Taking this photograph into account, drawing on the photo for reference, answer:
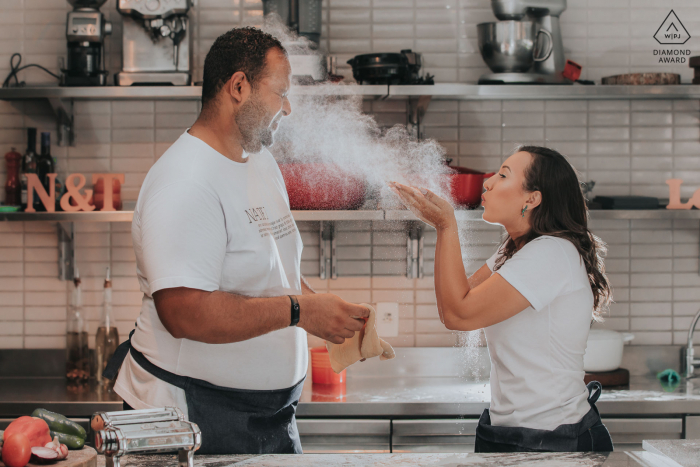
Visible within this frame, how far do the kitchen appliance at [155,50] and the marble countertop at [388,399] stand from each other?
134 centimetres

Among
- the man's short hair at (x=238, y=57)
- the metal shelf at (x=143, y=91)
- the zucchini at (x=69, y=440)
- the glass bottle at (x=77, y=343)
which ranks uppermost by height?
the metal shelf at (x=143, y=91)

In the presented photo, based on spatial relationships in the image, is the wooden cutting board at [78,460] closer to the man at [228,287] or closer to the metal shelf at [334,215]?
the man at [228,287]

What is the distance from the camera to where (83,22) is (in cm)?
276

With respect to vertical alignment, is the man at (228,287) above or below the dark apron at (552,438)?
above

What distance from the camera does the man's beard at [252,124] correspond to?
1.61 metres

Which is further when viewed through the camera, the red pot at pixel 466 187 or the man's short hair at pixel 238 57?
the red pot at pixel 466 187

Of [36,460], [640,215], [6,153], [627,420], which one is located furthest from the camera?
[6,153]

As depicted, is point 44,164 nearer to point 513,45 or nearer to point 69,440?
point 69,440

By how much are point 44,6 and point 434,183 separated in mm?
2047

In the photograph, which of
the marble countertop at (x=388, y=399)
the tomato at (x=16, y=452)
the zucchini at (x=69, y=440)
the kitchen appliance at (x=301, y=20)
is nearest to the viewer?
the tomato at (x=16, y=452)

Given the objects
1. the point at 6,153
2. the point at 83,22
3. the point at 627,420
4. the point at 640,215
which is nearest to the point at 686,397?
the point at 627,420

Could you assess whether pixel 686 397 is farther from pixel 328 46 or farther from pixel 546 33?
pixel 328 46

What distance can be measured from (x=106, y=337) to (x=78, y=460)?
1869 millimetres

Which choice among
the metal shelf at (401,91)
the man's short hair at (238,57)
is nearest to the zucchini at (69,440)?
the man's short hair at (238,57)
